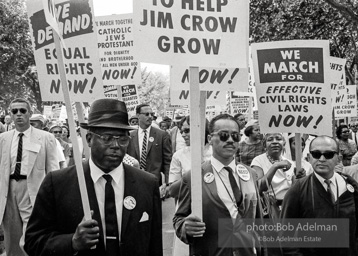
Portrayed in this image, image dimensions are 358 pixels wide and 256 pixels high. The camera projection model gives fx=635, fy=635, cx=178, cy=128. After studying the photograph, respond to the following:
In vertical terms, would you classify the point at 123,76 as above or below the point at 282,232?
above

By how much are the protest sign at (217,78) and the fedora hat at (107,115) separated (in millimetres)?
2058

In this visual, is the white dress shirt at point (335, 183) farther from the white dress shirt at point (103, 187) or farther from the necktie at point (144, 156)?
the necktie at point (144, 156)

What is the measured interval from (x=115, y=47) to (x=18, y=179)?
304 cm

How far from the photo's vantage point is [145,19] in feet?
14.5

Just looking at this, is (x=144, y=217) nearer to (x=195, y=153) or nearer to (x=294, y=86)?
(x=195, y=153)

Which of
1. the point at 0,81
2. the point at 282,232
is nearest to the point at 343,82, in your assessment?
the point at 282,232

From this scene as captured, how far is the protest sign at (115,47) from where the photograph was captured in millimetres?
9016

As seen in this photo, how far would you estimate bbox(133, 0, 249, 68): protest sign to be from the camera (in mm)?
4410

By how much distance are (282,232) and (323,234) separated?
1.19ft

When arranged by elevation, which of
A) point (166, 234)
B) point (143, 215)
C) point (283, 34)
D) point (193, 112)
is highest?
point (283, 34)

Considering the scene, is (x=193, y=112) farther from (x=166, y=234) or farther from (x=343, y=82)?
(x=343, y=82)

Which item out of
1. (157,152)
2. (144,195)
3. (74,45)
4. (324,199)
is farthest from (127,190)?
(157,152)

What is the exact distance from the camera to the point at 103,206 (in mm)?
3584

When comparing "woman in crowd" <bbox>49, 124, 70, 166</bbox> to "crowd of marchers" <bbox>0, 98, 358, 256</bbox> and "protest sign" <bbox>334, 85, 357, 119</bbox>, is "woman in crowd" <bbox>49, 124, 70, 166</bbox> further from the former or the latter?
"protest sign" <bbox>334, 85, 357, 119</bbox>
